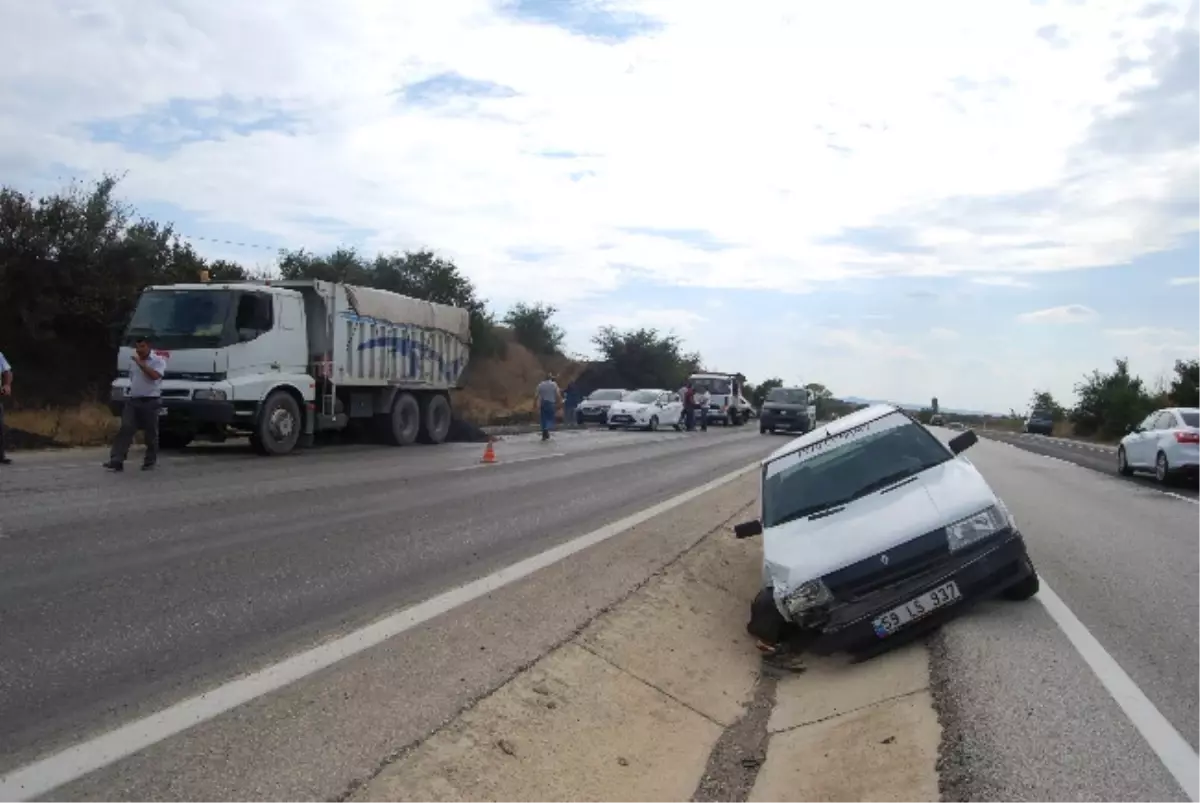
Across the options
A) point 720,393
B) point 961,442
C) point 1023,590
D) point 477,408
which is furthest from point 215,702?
point 477,408

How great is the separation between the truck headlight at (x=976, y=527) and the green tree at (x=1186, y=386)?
4888cm

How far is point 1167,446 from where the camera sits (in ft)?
65.6

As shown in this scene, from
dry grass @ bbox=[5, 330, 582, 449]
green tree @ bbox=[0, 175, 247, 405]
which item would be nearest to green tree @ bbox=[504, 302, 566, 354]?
dry grass @ bbox=[5, 330, 582, 449]

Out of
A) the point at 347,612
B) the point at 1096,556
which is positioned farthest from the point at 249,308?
the point at 1096,556

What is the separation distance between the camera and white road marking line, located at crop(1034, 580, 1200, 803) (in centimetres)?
420

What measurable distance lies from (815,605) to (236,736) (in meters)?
3.52

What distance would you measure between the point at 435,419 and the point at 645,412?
15.6 metres

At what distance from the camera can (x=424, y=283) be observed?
53719 millimetres

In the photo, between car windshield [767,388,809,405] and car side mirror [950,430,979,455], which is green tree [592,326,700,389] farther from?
A: car side mirror [950,430,979,455]

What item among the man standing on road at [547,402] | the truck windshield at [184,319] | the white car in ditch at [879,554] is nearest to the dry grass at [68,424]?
the truck windshield at [184,319]

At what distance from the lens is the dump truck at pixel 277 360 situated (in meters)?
17.4

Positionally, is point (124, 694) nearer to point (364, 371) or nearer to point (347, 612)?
point (347, 612)

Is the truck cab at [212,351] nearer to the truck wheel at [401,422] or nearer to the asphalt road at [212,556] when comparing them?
the asphalt road at [212,556]

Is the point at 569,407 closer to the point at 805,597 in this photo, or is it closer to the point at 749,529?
the point at 749,529
